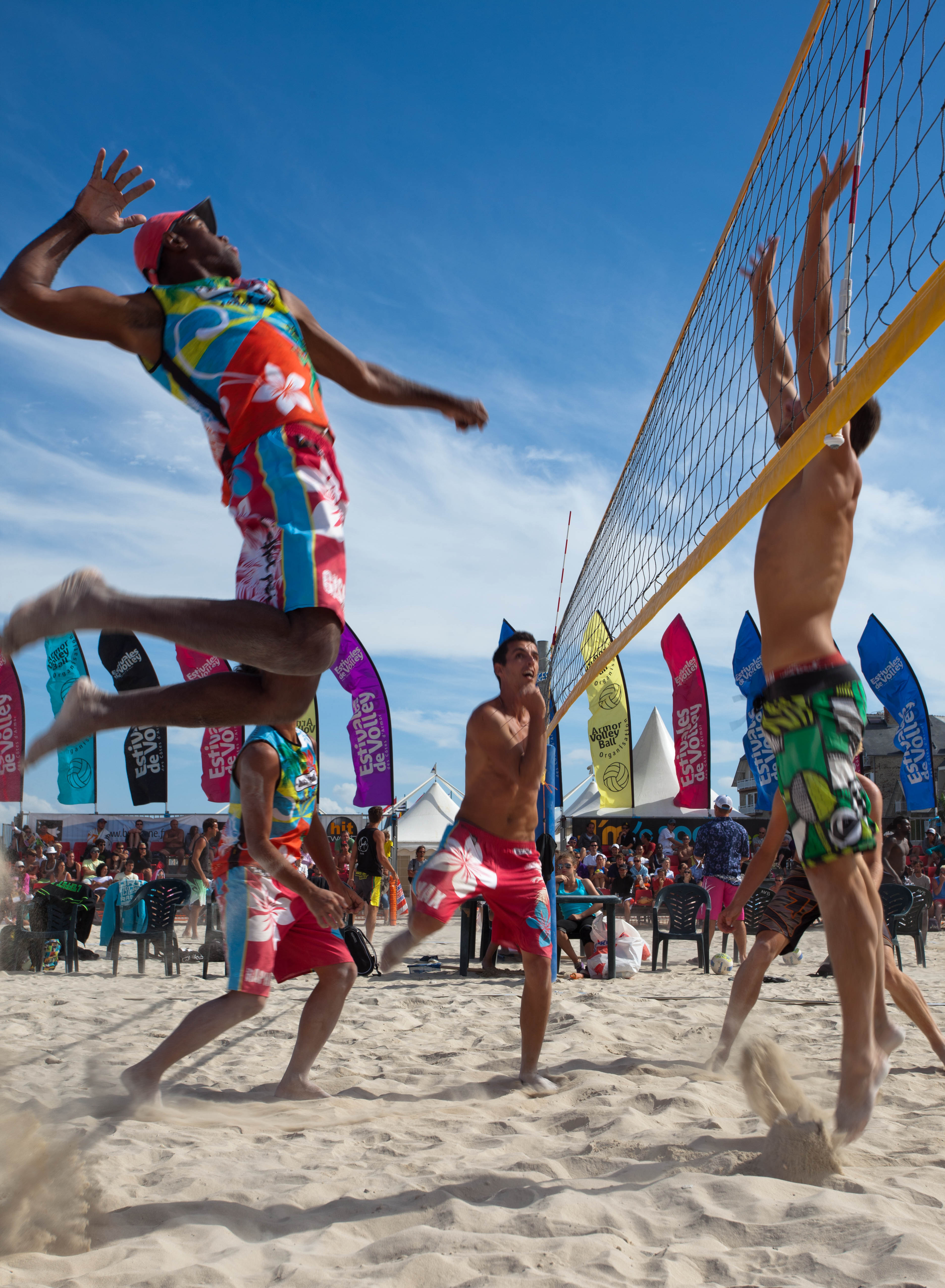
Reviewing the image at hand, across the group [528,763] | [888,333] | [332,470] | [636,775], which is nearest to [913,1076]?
[528,763]

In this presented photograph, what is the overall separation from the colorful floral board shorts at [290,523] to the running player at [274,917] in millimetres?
1356

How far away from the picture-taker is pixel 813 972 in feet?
25.1

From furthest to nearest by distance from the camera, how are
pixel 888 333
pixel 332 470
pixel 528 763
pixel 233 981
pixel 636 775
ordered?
pixel 636 775 < pixel 528 763 < pixel 233 981 < pixel 888 333 < pixel 332 470

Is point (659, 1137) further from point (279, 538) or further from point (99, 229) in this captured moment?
point (99, 229)

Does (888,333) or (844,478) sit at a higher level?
(888,333)

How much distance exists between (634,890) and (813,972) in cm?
798

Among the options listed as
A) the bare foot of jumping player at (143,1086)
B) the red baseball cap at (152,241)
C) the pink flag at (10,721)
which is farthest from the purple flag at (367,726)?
the red baseball cap at (152,241)

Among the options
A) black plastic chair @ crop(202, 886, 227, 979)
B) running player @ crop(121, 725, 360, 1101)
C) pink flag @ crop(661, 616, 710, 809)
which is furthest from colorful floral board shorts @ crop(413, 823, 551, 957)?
pink flag @ crop(661, 616, 710, 809)

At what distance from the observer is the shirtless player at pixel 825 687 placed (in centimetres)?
216

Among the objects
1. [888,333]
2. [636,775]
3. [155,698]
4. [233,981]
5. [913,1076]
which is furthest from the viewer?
[636,775]

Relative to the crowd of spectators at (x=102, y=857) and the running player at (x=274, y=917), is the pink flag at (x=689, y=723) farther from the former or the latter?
the running player at (x=274, y=917)

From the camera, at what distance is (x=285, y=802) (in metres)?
3.28

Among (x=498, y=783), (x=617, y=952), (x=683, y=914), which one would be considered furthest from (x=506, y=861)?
(x=683, y=914)

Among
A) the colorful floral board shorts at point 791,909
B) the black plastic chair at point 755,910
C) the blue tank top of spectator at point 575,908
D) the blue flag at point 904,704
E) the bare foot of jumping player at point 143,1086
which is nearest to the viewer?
the bare foot of jumping player at point 143,1086
